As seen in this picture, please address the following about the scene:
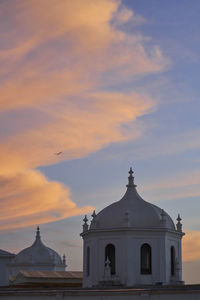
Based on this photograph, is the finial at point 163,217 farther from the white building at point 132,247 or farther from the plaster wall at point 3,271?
the plaster wall at point 3,271

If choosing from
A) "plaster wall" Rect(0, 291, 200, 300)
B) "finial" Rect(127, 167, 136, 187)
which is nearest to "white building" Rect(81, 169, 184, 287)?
"finial" Rect(127, 167, 136, 187)

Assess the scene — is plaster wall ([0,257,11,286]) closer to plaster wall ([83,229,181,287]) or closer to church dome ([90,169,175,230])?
plaster wall ([83,229,181,287])

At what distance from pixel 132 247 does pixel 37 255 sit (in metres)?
34.1

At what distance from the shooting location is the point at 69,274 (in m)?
67.1

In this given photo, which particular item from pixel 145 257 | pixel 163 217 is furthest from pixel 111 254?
pixel 163 217

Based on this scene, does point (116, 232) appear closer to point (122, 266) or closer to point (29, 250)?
point (122, 266)

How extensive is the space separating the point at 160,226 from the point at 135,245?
219 cm

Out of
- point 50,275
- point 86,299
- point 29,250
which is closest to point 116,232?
point 86,299

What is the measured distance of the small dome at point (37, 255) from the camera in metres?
75.7

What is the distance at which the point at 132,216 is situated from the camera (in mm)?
45031

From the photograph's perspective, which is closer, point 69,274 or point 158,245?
point 158,245

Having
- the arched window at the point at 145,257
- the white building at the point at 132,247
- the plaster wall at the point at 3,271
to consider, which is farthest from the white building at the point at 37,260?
the arched window at the point at 145,257

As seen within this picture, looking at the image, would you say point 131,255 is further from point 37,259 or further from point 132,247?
point 37,259

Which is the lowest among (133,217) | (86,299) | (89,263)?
(86,299)
